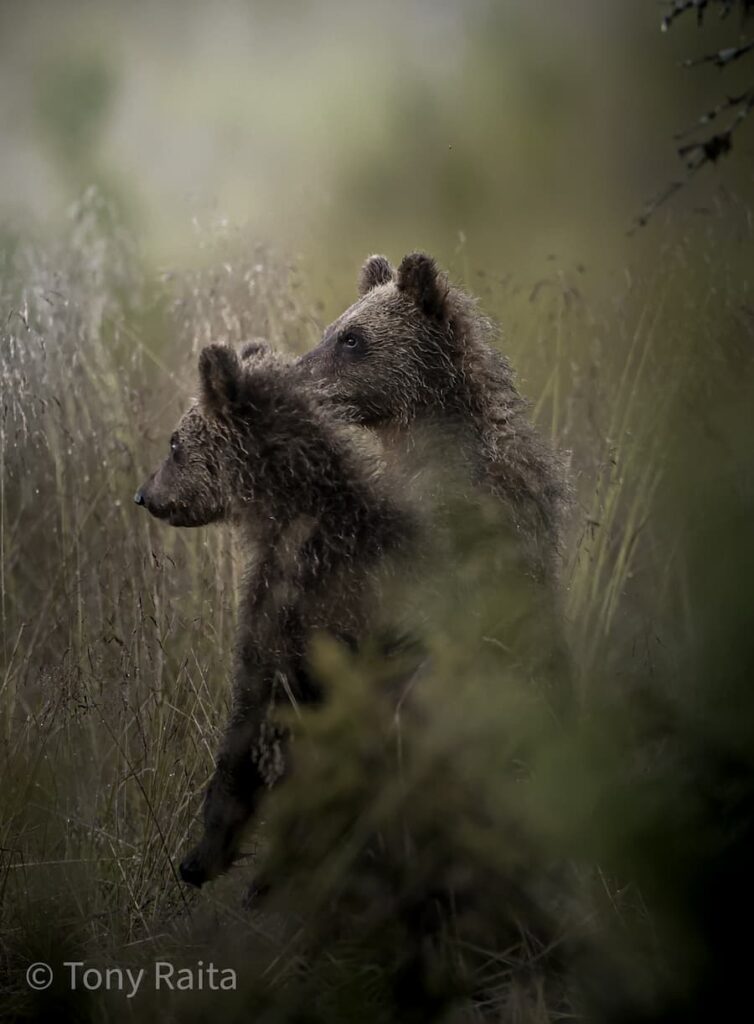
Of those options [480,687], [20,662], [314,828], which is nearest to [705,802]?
[480,687]

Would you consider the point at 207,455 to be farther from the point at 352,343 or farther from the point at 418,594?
the point at 352,343

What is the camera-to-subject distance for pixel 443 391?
4.07 meters

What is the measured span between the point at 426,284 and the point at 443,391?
42 centimetres

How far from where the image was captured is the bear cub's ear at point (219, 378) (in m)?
3.14

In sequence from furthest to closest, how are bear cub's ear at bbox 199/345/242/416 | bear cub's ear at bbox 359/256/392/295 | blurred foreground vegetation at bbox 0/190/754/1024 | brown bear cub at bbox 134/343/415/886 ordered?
bear cub's ear at bbox 359/256/392/295
bear cub's ear at bbox 199/345/242/416
brown bear cub at bbox 134/343/415/886
blurred foreground vegetation at bbox 0/190/754/1024

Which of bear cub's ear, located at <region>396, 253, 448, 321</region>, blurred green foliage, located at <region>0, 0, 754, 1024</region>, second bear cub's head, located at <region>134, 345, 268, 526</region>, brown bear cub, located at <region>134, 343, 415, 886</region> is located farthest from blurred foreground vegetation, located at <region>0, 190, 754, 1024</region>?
bear cub's ear, located at <region>396, 253, 448, 321</region>

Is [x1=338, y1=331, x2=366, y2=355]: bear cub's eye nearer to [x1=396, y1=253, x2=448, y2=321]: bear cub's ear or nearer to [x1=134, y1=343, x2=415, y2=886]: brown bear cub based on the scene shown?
[x1=396, y1=253, x2=448, y2=321]: bear cub's ear

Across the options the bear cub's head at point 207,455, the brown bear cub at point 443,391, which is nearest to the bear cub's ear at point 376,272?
the brown bear cub at point 443,391

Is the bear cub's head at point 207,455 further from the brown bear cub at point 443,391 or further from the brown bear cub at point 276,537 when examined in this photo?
the brown bear cub at point 443,391

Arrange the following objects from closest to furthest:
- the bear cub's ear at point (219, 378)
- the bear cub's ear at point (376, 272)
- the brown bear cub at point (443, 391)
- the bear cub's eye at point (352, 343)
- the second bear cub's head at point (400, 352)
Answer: the bear cub's ear at point (219, 378), the brown bear cub at point (443, 391), the second bear cub's head at point (400, 352), the bear cub's eye at point (352, 343), the bear cub's ear at point (376, 272)

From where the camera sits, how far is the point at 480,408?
395 centimetres

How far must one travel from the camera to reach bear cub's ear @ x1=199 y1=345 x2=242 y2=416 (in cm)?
314

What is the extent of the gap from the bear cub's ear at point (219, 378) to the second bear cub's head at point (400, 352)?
833 millimetres

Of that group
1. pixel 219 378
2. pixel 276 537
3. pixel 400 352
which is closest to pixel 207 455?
pixel 219 378
